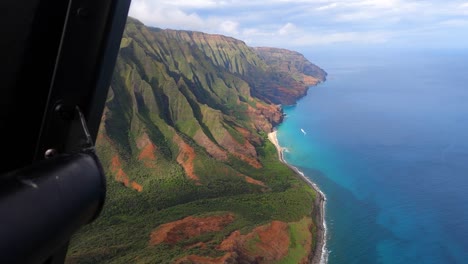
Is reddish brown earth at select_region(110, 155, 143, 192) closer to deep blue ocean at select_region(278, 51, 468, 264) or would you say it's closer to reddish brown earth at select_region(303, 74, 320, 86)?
deep blue ocean at select_region(278, 51, 468, 264)

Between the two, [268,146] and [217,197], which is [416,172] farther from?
[217,197]

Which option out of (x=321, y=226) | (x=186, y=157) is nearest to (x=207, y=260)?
(x=321, y=226)

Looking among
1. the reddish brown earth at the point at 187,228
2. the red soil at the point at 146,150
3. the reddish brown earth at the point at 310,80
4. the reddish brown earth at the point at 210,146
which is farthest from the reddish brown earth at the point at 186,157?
the reddish brown earth at the point at 310,80

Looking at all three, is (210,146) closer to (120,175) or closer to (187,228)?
(120,175)

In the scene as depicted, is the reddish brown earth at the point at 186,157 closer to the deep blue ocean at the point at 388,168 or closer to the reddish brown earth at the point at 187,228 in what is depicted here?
the reddish brown earth at the point at 187,228

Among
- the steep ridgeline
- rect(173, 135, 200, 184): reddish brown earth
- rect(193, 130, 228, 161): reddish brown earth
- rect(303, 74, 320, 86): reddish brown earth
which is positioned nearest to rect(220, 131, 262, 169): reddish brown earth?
the steep ridgeline
